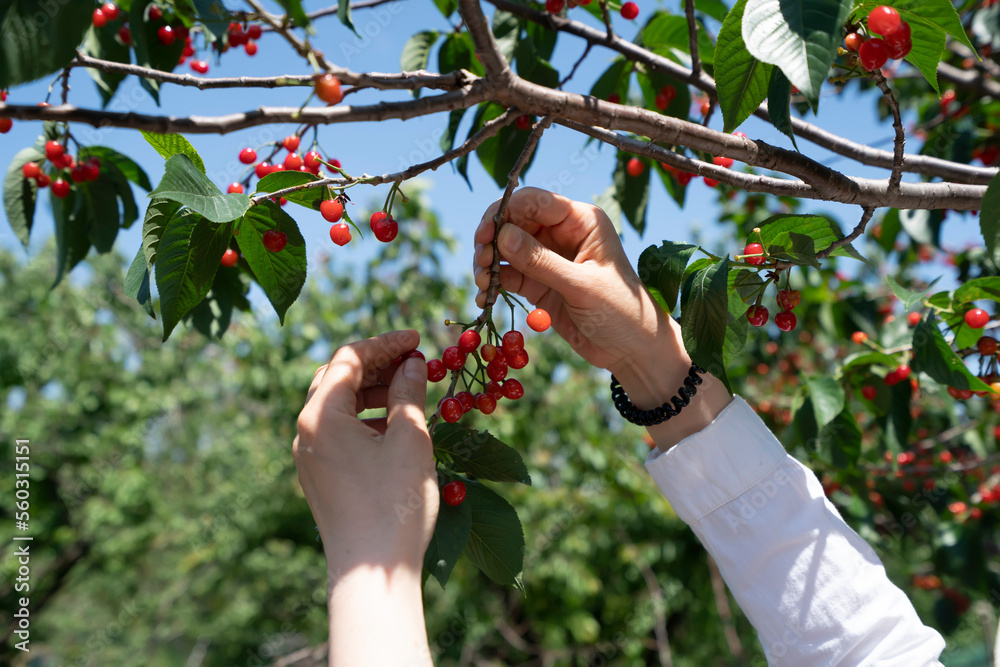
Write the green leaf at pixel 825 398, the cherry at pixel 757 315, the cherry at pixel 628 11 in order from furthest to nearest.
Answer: the cherry at pixel 628 11, the green leaf at pixel 825 398, the cherry at pixel 757 315

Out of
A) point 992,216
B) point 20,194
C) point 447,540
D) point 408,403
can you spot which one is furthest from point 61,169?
point 992,216

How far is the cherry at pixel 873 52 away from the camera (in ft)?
3.18

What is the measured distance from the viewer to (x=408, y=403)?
102 cm

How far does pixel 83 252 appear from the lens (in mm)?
1945

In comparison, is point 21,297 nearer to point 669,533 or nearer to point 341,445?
point 669,533

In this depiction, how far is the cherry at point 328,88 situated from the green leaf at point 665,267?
0.63 m

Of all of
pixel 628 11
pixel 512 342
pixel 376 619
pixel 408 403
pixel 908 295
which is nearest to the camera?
pixel 376 619

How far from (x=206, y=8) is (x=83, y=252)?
1.02 meters

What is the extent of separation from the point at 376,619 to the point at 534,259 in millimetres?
644

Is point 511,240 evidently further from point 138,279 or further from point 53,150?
point 53,150

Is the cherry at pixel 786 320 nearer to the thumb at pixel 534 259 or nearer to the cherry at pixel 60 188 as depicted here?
the thumb at pixel 534 259

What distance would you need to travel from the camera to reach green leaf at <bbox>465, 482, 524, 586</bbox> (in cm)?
116

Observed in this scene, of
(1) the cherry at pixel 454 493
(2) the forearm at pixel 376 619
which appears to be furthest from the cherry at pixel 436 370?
(2) the forearm at pixel 376 619

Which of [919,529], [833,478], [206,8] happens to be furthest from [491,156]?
[919,529]
